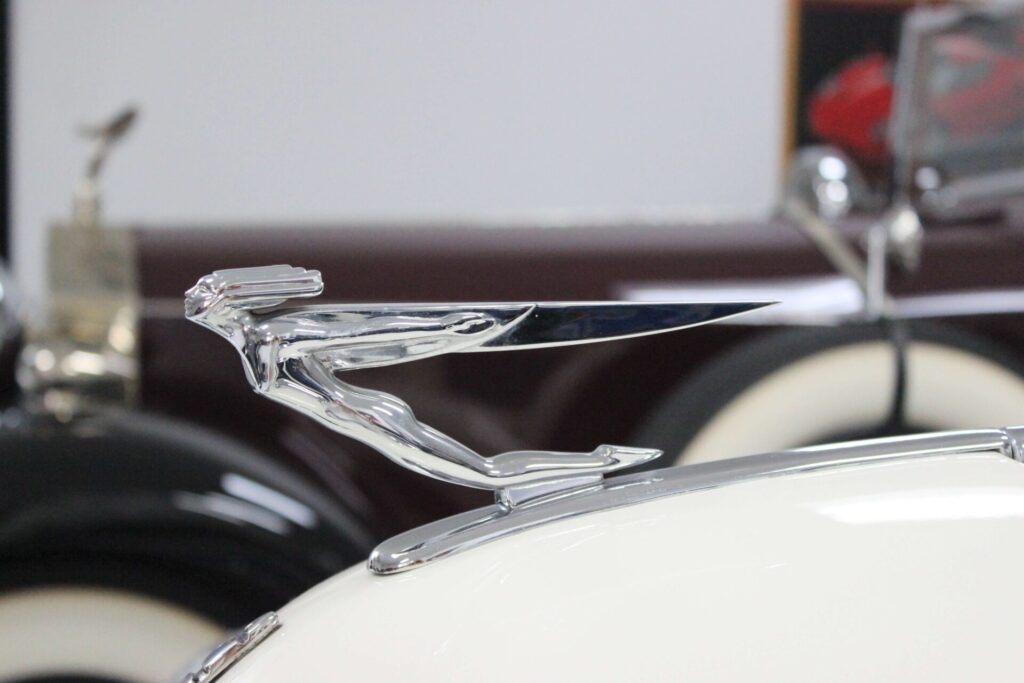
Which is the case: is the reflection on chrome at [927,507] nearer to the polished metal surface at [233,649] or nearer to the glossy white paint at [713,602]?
the glossy white paint at [713,602]

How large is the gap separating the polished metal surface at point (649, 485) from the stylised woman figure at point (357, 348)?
1 cm

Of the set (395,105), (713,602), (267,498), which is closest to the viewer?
(713,602)

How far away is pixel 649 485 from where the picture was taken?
355mm

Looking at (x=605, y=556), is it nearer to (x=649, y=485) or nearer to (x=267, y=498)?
(x=649, y=485)

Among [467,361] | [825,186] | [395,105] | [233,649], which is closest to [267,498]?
[467,361]

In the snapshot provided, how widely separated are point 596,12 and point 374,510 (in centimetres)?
264

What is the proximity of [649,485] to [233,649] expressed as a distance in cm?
15

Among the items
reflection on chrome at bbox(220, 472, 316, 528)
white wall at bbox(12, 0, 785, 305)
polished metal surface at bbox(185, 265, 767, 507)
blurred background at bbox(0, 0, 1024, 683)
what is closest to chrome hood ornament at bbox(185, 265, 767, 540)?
polished metal surface at bbox(185, 265, 767, 507)

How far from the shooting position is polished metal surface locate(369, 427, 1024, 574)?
0.34 m

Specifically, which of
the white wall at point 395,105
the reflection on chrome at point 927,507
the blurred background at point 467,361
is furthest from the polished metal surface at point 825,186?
the white wall at point 395,105

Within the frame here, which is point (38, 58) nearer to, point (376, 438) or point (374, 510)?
point (374, 510)

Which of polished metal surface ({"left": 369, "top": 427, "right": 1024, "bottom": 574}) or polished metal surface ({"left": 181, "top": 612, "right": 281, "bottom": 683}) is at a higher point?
polished metal surface ({"left": 369, "top": 427, "right": 1024, "bottom": 574})

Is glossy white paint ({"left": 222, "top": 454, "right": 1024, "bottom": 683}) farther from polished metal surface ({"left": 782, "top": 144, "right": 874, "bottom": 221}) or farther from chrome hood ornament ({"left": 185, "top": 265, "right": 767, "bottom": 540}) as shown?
polished metal surface ({"left": 782, "top": 144, "right": 874, "bottom": 221})

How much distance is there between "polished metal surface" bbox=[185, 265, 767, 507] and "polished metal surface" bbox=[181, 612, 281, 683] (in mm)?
75
